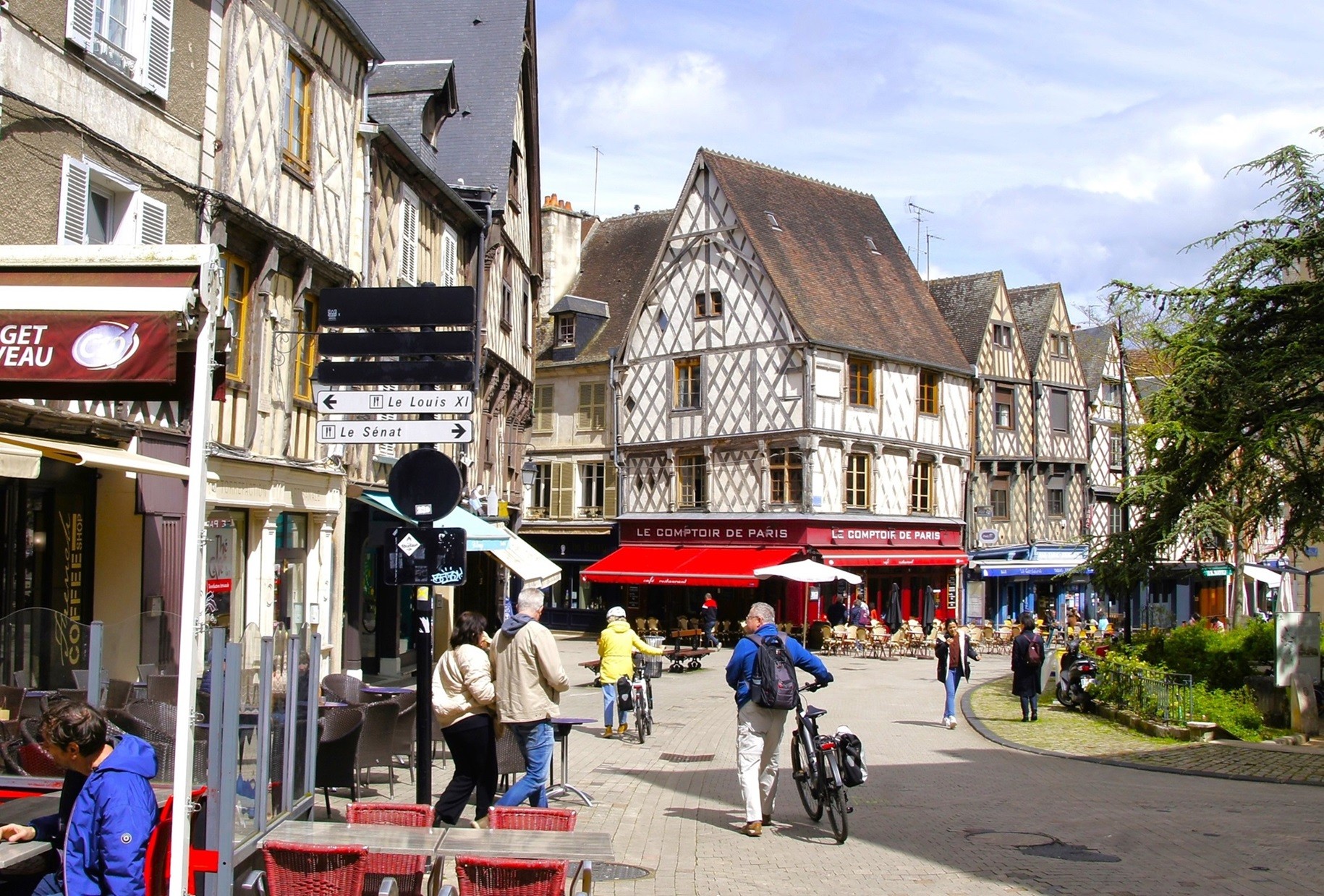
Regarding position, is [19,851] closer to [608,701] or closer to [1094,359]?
[608,701]

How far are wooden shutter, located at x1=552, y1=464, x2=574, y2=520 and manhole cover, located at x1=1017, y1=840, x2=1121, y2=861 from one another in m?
28.6

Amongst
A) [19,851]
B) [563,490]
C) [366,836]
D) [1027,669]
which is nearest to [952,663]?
[1027,669]

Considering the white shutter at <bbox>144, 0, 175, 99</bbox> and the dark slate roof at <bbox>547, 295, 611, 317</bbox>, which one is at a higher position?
the dark slate roof at <bbox>547, 295, 611, 317</bbox>

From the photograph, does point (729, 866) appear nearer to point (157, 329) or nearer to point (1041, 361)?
point (157, 329)

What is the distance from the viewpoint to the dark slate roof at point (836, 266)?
1267 inches

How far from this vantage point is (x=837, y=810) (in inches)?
326

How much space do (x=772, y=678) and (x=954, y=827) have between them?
184 cm

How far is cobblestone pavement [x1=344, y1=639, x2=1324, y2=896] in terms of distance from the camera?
288 inches

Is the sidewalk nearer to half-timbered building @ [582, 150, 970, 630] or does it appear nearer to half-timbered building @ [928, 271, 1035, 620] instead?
half-timbered building @ [582, 150, 970, 630]

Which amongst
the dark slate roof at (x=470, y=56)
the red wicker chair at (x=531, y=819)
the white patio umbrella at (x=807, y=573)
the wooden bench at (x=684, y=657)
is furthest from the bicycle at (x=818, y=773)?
the white patio umbrella at (x=807, y=573)

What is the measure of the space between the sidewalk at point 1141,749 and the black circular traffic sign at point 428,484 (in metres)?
8.04

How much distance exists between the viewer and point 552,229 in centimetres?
3919

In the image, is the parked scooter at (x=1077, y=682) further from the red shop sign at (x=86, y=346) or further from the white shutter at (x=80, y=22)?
the red shop sign at (x=86, y=346)

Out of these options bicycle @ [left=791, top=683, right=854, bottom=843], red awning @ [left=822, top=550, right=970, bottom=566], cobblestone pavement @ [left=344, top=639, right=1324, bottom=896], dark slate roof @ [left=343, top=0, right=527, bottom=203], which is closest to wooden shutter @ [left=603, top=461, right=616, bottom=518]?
red awning @ [left=822, top=550, right=970, bottom=566]
